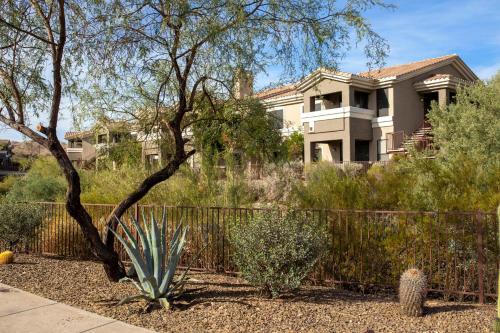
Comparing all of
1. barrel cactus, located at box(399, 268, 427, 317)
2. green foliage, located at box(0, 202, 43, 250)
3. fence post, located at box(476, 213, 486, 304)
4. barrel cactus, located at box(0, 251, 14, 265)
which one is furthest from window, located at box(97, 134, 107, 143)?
fence post, located at box(476, 213, 486, 304)

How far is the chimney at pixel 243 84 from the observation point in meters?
9.18

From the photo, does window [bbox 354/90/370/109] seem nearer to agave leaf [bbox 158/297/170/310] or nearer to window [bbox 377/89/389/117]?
window [bbox 377/89/389/117]

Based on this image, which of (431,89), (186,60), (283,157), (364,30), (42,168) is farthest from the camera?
(431,89)

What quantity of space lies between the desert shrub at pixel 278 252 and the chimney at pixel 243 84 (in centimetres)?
279

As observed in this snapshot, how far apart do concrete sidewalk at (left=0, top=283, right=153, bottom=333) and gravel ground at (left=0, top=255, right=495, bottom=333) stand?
21 cm

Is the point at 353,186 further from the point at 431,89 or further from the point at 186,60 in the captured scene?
the point at 431,89

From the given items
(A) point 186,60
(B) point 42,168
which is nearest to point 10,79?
(A) point 186,60

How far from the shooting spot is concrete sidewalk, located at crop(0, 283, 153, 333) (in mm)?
6164

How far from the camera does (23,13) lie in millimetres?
9539

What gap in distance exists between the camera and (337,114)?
3306 cm

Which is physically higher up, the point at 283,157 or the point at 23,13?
the point at 23,13

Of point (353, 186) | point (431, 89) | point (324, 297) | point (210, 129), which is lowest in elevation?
point (324, 297)

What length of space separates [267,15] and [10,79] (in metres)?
5.08

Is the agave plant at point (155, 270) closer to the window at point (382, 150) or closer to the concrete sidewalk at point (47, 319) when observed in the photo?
the concrete sidewalk at point (47, 319)
